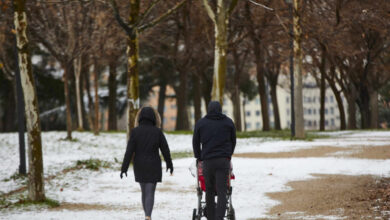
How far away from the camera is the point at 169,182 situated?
46.5 ft

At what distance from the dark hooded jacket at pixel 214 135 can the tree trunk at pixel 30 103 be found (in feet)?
16.4

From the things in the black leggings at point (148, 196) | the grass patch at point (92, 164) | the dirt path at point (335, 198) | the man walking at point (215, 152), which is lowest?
the dirt path at point (335, 198)

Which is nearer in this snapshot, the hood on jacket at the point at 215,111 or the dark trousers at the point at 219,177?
the dark trousers at the point at 219,177

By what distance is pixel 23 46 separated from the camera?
10.9m

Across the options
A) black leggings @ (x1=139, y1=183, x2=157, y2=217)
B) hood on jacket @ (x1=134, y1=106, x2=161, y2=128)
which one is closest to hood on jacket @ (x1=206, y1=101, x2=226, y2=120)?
hood on jacket @ (x1=134, y1=106, x2=161, y2=128)

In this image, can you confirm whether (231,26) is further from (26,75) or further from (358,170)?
(26,75)

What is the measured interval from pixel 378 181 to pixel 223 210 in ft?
22.2

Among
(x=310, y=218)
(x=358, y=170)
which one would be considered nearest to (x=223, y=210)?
(x=310, y=218)

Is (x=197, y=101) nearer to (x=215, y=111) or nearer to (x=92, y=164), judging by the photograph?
(x=92, y=164)

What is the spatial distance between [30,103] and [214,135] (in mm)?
5268

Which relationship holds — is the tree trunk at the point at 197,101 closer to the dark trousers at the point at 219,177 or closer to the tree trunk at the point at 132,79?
the tree trunk at the point at 132,79

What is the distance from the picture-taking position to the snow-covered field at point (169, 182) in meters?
10.1

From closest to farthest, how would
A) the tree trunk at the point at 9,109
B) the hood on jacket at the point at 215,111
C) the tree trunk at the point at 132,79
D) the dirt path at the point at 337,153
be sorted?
the hood on jacket at the point at 215,111, the tree trunk at the point at 132,79, the dirt path at the point at 337,153, the tree trunk at the point at 9,109

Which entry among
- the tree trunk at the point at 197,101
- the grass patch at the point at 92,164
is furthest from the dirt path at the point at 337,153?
the tree trunk at the point at 197,101
